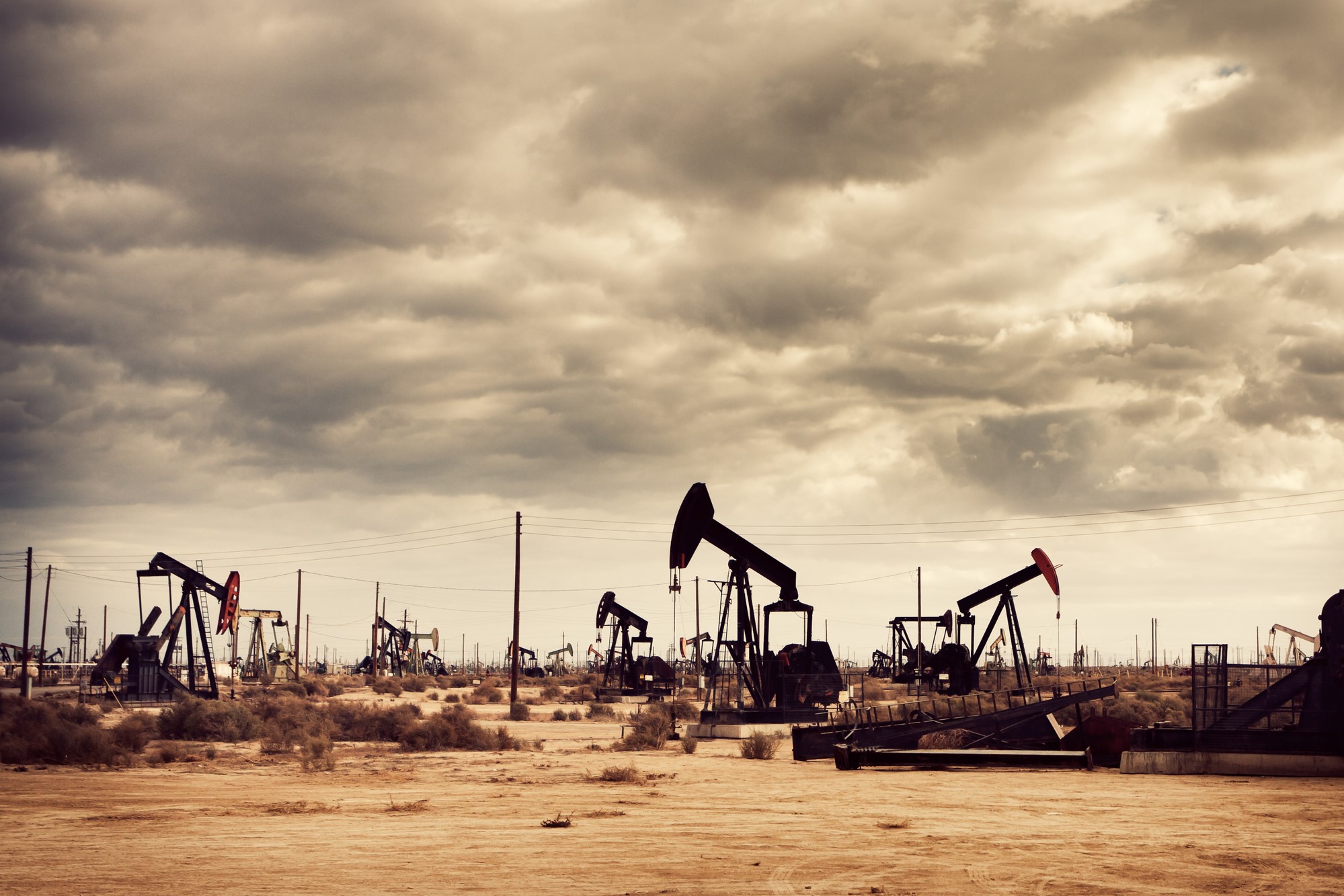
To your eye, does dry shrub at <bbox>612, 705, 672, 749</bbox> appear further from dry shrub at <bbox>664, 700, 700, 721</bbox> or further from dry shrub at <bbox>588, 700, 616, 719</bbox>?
dry shrub at <bbox>588, 700, 616, 719</bbox>

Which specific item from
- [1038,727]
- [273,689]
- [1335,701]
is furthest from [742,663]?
[273,689]

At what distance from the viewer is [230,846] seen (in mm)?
10531

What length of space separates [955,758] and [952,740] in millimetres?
1651

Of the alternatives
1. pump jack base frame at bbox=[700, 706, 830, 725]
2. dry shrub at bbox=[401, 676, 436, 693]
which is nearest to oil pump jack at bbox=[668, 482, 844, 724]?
pump jack base frame at bbox=[700, 706, 830, 725]

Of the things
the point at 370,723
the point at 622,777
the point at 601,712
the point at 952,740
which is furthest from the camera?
the point at 601,712

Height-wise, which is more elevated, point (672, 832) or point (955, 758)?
point (672, 832)

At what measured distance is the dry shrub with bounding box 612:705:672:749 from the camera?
75.9 ft

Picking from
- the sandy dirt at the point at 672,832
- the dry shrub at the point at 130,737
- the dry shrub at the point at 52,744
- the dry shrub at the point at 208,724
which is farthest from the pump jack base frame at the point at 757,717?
the dry shrub at the point at 52,744

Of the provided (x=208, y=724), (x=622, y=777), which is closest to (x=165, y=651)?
(x=208, y=724)

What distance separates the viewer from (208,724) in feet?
79.3

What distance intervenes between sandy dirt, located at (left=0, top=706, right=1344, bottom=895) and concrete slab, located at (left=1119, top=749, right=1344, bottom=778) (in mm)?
404

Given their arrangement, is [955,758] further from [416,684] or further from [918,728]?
[416,684]

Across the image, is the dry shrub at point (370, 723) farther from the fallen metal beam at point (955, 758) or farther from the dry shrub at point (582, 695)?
the dry shrub at point (582, 695)

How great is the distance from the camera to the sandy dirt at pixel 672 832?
888 cm
